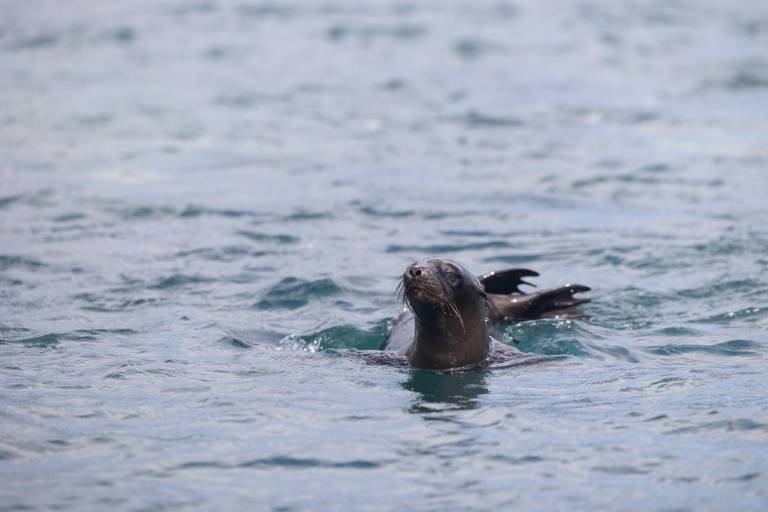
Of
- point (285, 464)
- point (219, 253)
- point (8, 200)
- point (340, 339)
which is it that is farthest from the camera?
point (8, 200)

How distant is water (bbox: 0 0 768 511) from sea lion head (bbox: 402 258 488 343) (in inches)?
12.2

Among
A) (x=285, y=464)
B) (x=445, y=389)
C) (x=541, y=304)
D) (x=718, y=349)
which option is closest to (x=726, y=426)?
(x=445, y=389)

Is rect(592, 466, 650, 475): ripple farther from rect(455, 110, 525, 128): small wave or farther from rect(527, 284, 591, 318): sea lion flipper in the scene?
rect(455, 110, 525, 128): small wave

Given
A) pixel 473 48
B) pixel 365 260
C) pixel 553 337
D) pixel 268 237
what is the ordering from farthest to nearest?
pixel 473 48 → pixel 268 237 → pixel 365 260 → pixel 553 337

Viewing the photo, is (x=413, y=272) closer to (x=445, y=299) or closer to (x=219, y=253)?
(x=445, y=299)

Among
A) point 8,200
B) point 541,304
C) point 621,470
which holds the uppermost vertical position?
point 8,200

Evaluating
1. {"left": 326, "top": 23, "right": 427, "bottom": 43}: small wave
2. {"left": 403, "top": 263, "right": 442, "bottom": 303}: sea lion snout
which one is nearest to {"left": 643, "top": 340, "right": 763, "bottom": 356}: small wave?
{"left": 403, "top": 263, "right": 442, "bottom": 303}: sea lion snout

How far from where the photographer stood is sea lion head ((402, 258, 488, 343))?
7.62 m

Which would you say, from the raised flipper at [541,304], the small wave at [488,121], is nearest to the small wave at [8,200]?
the raised flipper at [541,304]

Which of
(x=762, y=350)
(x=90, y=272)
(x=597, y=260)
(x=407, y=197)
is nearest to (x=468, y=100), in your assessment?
(x=407, y=197)

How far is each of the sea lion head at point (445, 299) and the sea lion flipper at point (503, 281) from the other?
4.42 feet

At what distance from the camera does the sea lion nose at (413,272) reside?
752 centimetres

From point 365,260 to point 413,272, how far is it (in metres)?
3.84

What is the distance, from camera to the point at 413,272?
7.55 metres
